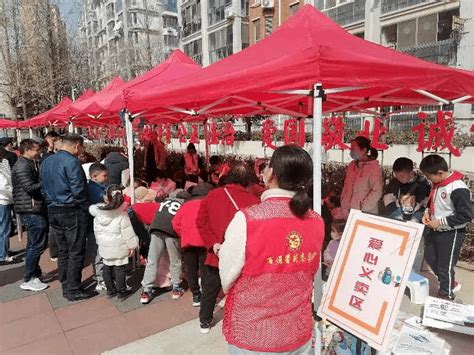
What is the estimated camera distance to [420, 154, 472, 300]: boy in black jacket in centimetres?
333

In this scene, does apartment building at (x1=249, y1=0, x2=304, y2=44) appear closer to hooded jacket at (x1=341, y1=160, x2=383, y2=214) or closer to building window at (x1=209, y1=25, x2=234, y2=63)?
building window at (x1=209, y1=25, x2=234, y2=63)

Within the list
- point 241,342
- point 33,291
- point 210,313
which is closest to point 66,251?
point 33,291

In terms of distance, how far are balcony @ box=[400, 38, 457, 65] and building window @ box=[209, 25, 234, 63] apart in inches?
594

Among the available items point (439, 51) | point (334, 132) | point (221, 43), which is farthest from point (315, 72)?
point (221, 43)

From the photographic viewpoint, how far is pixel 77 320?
362 cm

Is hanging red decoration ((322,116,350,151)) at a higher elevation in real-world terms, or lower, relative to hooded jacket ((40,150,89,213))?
higher

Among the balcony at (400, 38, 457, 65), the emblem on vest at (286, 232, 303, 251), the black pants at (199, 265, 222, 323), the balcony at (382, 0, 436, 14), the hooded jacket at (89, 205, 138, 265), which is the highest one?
the balcony at (382, 0, 436, 14)

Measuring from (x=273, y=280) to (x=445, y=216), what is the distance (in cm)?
259

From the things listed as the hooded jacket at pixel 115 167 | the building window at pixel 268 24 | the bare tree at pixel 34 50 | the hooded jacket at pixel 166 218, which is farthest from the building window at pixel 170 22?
the hooded jacket at pixel 166 218

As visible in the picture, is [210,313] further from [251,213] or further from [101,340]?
[251,213]

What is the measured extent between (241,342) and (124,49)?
102 feet

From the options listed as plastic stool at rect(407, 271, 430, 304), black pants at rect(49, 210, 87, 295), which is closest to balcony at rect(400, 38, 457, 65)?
plastic stool at rect(407, 271, 430, 304)

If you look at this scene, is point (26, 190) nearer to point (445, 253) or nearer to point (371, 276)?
point (371, 276)

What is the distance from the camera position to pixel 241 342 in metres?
1.71
